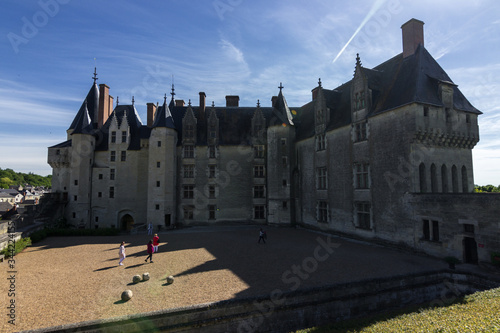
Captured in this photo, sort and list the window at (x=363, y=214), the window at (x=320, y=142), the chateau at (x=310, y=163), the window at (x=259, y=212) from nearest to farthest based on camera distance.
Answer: the chateau at (x=310, y=163) → the window at (x=363, y=214) → the window at (x=320, y=142) → the window at (x=259, y=212)

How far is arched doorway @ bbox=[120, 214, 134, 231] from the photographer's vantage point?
97.8ft

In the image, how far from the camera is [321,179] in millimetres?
24047

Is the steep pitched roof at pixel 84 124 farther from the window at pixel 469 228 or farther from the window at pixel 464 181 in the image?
the window at pixel 464 181

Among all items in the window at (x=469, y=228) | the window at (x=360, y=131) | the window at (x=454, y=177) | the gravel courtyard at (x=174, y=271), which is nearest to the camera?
the gravel courtyard at (x=174, y=271)

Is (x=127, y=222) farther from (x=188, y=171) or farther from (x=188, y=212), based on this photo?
(x=188, y=171)

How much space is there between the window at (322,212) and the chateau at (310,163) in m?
0.13

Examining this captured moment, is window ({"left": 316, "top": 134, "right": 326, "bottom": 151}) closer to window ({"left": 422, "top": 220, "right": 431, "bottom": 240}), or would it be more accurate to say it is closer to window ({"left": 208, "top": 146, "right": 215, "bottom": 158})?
window ({"left": 422, "top": 220, "right": 431, "bottom": 240})

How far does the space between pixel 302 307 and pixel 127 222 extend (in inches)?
1034

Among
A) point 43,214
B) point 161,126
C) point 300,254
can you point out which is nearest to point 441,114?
point 300,254

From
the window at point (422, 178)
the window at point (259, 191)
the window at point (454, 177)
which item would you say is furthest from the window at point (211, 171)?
the window at point (454, 177)

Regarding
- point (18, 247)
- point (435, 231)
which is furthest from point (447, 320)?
point (18, 247)

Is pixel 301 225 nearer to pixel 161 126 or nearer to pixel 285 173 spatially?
pixel 285 173

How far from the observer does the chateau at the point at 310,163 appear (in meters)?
15.8

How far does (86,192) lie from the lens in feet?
92.1
